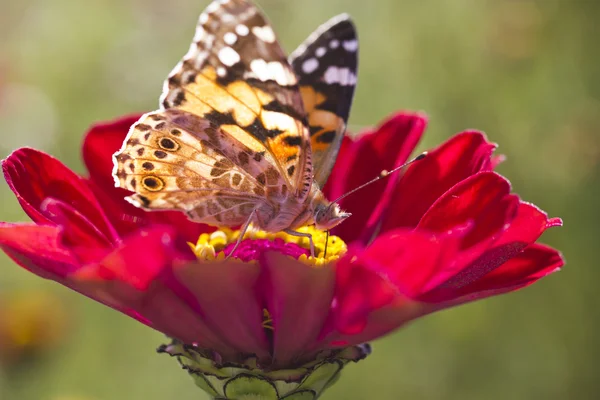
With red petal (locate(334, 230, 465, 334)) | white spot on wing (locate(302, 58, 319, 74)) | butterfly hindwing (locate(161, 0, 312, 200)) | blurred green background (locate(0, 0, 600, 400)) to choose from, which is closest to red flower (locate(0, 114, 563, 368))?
red petal (locate(334, 230, 465, 334))

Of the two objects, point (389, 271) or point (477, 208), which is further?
point (477, 208)

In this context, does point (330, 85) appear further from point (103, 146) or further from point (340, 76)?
point (103, 146)

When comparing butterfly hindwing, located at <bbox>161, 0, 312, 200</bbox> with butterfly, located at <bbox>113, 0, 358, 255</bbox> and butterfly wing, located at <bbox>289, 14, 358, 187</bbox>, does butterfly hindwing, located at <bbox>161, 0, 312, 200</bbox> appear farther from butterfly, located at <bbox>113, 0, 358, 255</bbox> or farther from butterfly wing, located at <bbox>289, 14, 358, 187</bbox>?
butterfly wing, located at <bbox>289, 14, 358, 187</bbox>

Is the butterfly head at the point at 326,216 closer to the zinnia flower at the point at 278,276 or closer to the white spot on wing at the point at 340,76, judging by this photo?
the zinnia flower at the point at 278,276

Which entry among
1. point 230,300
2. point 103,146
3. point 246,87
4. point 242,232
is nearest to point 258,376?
point 230,300

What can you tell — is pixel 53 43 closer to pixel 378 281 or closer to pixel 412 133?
pixel 412 133

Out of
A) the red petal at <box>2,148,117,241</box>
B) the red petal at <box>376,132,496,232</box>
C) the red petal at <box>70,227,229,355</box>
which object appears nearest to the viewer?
the red petal at <box>70,227,229,355</box>

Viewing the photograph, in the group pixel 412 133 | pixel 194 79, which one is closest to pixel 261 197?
pixel 194 79
